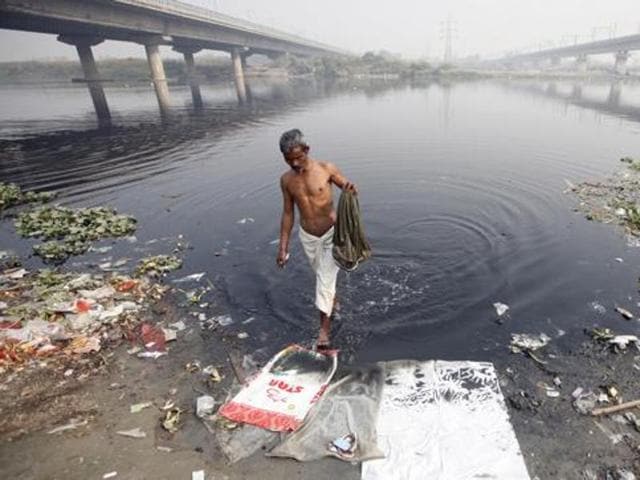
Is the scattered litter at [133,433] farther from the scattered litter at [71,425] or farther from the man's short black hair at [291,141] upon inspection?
the man's short black hair at [291,141]

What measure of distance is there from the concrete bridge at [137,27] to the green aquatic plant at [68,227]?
68.4 ft

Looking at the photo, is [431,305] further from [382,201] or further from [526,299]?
[382,201]

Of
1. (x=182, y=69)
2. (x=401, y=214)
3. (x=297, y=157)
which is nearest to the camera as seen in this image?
(x=297, y=157)

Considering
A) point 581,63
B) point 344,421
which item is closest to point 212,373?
point 344,421

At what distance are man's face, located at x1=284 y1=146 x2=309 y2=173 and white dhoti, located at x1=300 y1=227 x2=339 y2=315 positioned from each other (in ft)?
3.21

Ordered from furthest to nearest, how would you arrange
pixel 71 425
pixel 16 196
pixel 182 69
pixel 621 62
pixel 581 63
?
1. pixel 581 63
2. pixel 621 62
3. pixel 182 69
4. pixel 16 196
5. pixel 71 425

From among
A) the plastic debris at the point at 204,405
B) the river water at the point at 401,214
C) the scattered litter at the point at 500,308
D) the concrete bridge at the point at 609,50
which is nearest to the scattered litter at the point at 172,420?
the plastic debris at the point at 204,405

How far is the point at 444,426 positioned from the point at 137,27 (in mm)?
49312

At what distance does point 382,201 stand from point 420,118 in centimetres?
1603

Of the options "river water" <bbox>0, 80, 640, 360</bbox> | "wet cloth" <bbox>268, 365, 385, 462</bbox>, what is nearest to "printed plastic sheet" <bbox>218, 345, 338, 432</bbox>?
"wet cloth" <bbox>268, 365, 385, 462</bbox>

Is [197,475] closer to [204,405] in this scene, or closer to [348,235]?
[204,405]

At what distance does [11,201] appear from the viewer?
1177cm

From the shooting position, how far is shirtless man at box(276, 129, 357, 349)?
5.09 m

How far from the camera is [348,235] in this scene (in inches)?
204
